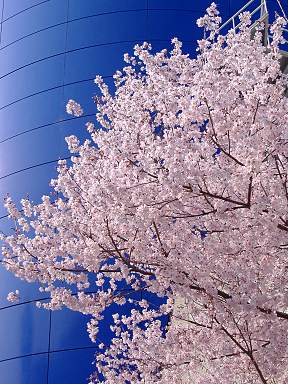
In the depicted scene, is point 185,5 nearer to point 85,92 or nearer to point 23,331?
point 85,92

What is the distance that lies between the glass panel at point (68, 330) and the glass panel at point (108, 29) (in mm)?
5663

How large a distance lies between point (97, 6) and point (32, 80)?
2105mm

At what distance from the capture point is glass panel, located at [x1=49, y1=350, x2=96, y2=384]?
34.4ft

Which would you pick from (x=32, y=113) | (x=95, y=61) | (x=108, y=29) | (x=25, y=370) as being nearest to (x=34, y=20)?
(x=108, y=29)

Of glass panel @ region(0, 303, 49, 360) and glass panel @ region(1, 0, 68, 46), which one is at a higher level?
glass panel @ region(1, 0, 68, 46)

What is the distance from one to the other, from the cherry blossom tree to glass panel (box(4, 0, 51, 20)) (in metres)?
8.18

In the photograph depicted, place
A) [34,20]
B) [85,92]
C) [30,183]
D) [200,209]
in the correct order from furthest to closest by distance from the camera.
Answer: [34,20], [85,92], [30,183], [200,209]

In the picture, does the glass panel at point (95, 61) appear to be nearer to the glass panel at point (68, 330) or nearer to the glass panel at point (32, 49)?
the glass panel at point (32, 49)

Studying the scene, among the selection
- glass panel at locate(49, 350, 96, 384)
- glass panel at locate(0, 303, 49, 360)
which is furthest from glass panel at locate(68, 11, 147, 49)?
glass panel at locate(49, 350, 96, 384)

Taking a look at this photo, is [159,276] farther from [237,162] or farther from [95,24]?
[95,24]

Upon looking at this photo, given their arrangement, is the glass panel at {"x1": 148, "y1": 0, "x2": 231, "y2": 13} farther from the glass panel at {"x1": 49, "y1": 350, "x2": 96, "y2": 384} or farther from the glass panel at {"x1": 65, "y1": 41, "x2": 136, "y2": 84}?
the glass panel at {"x1": 49, "y1": 350, "x2": 96, "y2": 384}

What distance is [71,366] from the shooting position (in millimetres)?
10602

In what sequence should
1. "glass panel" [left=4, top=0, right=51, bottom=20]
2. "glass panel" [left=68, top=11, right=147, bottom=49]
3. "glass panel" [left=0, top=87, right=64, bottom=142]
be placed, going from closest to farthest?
"glass panel" [left=0, top=87, right=64, bottom=142] → "glass panel" [left=68, top=11, right=147, bottom=49] → "glass panel" [left=4, top=0, right=51, bottom=20]

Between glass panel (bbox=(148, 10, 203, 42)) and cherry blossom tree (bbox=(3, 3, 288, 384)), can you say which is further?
glass panel (bbox=(148, 10, 203, 42))
